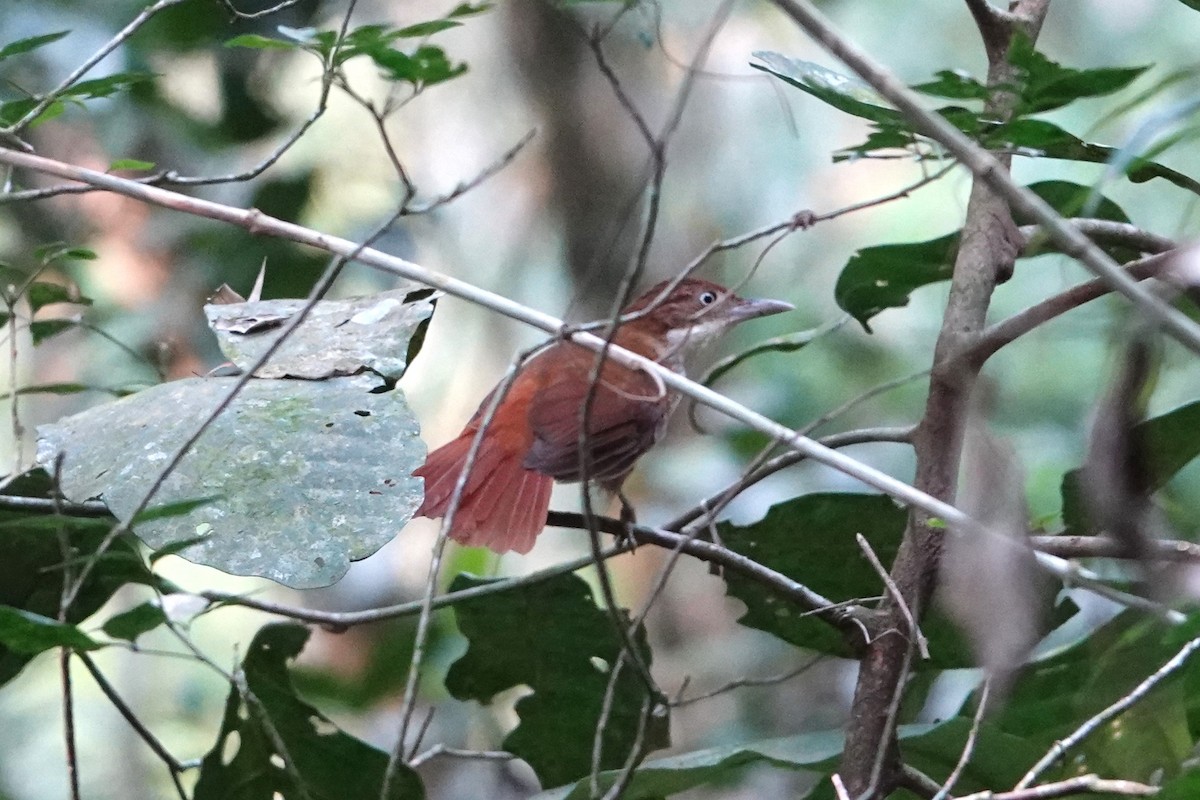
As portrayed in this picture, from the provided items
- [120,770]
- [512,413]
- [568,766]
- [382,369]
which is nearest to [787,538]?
[568,766]

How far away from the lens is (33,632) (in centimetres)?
139

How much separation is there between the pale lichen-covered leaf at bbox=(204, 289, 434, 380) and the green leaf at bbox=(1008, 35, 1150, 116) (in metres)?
0.90

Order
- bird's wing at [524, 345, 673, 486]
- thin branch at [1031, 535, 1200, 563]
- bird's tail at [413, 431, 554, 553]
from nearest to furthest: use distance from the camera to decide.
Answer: thin branch at [1031, 535, 1200, 563]
bird's tail at [413, 431, 554, 553]
bird's wing at [524, 345, 673, 486]

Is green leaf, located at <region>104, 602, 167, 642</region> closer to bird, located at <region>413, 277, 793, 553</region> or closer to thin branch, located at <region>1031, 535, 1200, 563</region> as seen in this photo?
bird, located at <region>413, 277, 793, 553</region>

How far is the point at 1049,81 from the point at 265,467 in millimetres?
1011

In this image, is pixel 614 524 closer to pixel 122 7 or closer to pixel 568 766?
pixel 568 766

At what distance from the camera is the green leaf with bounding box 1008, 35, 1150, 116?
1.31 meters

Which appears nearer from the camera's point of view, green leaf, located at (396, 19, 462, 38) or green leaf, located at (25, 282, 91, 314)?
green leaf, located at (396, 19, 462, 38)

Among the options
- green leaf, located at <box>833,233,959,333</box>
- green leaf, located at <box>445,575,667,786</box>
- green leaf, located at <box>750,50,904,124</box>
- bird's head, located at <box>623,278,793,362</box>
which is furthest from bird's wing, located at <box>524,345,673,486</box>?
green leaf, located at <box>750,50,904,124</box>

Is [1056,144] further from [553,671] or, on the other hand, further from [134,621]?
[134,621]

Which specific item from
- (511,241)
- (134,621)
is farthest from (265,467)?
(511,241)

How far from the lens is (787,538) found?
77.3 inches

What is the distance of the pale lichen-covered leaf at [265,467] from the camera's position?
1.41 m

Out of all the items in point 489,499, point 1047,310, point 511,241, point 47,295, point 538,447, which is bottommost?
point 489,499
